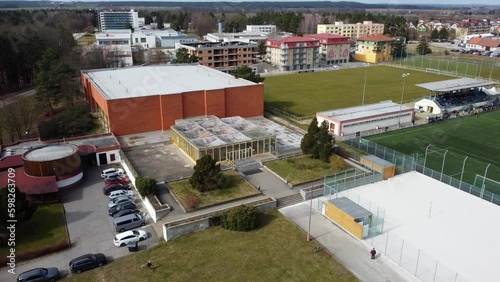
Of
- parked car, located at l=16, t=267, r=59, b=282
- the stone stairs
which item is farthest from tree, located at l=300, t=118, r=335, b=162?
parked car, located at l=16, t=267, r=59, b=282

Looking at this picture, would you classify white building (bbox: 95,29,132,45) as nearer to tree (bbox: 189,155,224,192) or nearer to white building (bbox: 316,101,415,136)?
white building (bbox: 316,101,415,136)

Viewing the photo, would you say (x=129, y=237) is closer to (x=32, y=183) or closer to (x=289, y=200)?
(x=32, y=183)

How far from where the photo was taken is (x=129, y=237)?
775 inches

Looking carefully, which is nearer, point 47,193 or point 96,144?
point 47,193

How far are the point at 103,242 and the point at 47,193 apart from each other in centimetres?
630

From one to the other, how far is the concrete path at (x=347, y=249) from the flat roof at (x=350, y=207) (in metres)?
1.09

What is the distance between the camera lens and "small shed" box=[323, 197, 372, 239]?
1972cm

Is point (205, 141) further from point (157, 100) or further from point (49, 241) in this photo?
point (49, 241)

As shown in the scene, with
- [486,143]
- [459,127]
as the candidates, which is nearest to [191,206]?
[486,143]

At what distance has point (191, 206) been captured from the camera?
22109 millimetres

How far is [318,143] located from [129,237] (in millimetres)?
15548

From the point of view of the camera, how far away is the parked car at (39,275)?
16.5 meters

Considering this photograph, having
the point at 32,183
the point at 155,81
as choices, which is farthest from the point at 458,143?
the point at 32,183

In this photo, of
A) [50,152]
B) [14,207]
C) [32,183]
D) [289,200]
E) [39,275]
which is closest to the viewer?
[39,275]
